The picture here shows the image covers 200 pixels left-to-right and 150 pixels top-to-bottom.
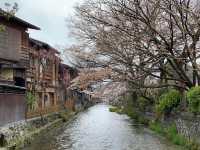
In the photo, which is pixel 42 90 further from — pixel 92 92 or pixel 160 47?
pixel 160 47

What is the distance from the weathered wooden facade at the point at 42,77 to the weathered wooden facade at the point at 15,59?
10.5ft

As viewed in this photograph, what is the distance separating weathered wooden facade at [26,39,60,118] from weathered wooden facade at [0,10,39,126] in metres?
3.19

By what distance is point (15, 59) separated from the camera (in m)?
35.0

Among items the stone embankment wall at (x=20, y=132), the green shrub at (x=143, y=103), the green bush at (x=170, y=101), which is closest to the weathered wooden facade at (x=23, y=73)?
the stone embankment wall at (x=20, y=132)

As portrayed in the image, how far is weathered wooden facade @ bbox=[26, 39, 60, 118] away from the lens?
138 ft

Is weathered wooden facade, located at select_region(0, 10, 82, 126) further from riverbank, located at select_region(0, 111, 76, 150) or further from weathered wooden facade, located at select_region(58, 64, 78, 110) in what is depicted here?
weathered wooden facade, located at select_region(58, 64, 78, 110)

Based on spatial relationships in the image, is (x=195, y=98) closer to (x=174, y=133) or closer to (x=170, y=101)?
A: (x=174, y=133)

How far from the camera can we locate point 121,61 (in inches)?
1198

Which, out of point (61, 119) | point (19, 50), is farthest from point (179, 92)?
point (61, 119)

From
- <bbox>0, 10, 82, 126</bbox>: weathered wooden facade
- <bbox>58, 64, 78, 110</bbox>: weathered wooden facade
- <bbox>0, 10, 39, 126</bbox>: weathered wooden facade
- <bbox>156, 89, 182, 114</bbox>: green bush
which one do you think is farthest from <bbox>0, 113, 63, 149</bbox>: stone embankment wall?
<bbox>58, 64, 78, 110</bbox>: weathered wooden facade

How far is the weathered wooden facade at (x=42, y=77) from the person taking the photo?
138ft

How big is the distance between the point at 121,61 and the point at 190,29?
6064mm

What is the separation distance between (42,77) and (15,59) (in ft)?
45.8

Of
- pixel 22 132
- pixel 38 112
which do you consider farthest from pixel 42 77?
pixel 22 132
